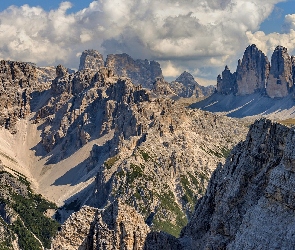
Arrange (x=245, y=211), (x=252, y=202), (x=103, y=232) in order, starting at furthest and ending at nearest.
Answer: (x=103, y=232)
(x=245, y=211)
(x=252, y=202)

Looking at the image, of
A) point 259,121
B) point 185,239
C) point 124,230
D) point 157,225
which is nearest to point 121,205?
point 124,230

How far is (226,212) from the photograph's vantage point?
167ft

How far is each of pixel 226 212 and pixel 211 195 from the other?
1044 centimetres

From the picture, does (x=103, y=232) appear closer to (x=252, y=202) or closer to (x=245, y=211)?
(x=245, y=211)

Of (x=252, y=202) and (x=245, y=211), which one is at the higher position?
(x=252, y=202)

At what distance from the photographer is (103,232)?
2023 inches

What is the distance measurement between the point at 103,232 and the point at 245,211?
15.4 metres

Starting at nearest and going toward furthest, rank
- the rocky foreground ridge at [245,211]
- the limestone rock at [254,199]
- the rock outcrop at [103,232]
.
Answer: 1. the limestone rock at [254,199]
2. the rocky foreground ridge at [245,211]
3. the rock outcrop at [103,232]

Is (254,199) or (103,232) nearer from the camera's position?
(254,199)

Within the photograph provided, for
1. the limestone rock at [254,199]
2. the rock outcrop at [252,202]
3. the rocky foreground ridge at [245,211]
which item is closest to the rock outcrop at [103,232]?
the rocky foreground ridge at [245,211]

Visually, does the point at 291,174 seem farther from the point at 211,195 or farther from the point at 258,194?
the point at 211,195

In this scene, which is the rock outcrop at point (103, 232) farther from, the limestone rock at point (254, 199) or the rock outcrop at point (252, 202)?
the limestone rock at point (254, 199)

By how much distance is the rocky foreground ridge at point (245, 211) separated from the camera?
41281 millimetres

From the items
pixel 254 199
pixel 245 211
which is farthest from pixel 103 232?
pixel 254 199
